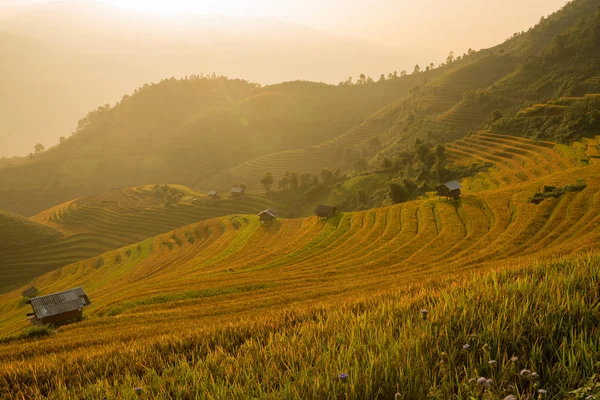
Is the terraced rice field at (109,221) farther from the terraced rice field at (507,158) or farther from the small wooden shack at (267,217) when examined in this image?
the terraced rice field at (507,158)

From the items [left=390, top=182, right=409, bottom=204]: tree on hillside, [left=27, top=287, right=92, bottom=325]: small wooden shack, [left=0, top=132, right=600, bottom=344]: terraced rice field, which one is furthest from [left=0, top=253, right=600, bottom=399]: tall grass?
[left=390, top=182, right=409, bottom=204]: tree on hillside

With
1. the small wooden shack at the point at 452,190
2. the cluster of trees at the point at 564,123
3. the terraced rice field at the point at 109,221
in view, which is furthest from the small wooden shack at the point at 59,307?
the cluster of trees at the point at 564,123

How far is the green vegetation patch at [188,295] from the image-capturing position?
91.6 feet

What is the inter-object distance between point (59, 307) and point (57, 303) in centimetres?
70

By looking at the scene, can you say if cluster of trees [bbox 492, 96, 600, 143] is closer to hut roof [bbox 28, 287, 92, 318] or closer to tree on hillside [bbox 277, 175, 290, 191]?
tree on hillside [bbox 277, 175, 290, 191]

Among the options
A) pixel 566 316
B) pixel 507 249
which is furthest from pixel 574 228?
pixel 566 316

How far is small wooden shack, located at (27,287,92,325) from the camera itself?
3241 cm

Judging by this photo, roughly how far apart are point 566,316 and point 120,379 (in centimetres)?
561

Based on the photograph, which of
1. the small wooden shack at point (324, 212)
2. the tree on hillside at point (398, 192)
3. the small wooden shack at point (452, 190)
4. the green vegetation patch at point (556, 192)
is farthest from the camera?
the tree on hillside at point (398, 192)

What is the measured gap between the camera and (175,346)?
5.58m

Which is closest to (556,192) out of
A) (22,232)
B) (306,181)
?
(306,181)

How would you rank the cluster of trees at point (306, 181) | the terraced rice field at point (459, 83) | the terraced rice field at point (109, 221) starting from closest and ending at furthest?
the terraced rice field at point (109, 221) → the cluster of trees at point (306, 181) → the terraced rice field at point (459, 83)

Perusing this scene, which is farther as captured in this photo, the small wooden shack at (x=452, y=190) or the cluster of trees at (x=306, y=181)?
the cluster of trees at (x=306, y=181)

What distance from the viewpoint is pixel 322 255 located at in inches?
1756
